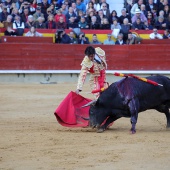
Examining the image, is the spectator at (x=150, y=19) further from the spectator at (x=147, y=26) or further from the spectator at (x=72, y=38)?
the spectator at (x=72, y=38)

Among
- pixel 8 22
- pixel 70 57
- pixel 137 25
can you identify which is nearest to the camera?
pixel 8 22

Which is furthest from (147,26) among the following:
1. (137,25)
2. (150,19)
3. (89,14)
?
(89,14)

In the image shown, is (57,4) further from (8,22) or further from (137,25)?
(137,25)

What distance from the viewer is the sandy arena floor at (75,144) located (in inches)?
284

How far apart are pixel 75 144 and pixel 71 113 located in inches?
50.5

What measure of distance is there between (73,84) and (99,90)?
6.34 metres

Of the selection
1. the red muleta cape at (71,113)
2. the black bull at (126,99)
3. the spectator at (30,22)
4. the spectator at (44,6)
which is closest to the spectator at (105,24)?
the spectator at (44,6)

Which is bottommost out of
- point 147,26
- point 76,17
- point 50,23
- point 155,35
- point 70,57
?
point 70,57

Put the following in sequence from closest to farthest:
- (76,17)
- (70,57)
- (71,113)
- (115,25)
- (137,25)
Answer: (71,113), (115,25), (76,17), (70,57), (137,25)

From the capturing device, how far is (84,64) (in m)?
9.74

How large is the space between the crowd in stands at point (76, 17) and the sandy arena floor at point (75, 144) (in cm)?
475

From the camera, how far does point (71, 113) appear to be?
9.59 metres

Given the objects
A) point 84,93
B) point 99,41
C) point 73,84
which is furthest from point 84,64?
point 99,41

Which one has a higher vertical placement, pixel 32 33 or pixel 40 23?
pixel 40 23
